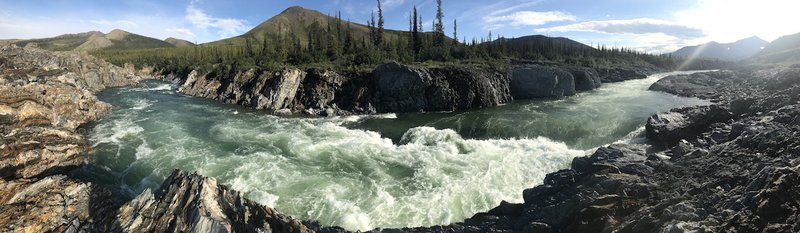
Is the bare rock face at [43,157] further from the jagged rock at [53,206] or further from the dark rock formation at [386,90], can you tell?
the dark rock formation at [386,90]

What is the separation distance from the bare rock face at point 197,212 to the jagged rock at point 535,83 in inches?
2215

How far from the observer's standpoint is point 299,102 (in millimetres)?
55406

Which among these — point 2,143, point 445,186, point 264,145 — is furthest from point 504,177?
point 2,143

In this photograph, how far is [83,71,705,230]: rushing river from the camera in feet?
69.4

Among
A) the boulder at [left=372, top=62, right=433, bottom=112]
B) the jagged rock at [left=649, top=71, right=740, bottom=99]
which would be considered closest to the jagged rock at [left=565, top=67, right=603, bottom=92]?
the jagged rock at [left=649, top=71, right=740, bottom=99]

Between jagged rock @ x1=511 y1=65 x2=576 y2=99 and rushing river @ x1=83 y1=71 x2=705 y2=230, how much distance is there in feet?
50.2

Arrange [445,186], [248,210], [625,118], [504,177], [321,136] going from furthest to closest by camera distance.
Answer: [625,118], [321,136], [504,177], [445,186], [248,210]

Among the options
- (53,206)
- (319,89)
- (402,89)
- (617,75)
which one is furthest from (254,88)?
(617,75)

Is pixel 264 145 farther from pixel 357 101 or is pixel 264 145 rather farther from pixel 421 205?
pixel 357 101

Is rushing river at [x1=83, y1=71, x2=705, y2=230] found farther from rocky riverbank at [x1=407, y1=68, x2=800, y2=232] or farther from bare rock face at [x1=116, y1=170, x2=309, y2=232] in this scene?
bare rock face at [x1=116, y1=170, x2=309, y2=232]

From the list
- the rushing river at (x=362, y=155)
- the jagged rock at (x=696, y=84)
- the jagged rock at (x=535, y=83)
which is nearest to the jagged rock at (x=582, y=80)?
the jagged rock at (x=535, y=83)

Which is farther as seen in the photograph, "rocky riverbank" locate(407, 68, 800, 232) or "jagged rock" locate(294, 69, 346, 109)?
"jagged rock" locate(294, 69, 346, 109)

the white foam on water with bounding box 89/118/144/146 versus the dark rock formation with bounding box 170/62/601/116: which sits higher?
the dark rock formation with bounding box 170/62/601/116

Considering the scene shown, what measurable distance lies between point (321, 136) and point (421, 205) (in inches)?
693
